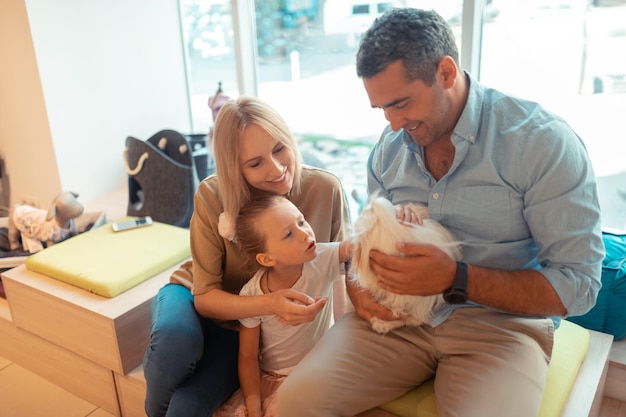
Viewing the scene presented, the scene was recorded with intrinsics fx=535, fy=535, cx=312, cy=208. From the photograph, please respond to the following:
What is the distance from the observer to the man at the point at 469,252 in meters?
1.25

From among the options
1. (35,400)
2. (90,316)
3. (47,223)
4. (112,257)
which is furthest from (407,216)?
(47,223)

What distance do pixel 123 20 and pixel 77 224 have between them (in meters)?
1.24

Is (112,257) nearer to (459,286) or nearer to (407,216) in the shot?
(407,216)

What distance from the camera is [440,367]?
4.55 ft

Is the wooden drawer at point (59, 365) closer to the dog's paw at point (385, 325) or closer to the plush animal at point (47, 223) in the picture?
the plush animal at point (47, 223)

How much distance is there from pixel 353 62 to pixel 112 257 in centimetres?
153

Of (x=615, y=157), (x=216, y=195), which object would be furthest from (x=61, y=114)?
(x=615, y=157)

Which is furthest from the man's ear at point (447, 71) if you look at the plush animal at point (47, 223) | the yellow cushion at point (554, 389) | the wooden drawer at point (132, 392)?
the plush animal at point (47, 223)

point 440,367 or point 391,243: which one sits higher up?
point 391,243

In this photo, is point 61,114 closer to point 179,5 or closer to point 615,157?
point 179,5

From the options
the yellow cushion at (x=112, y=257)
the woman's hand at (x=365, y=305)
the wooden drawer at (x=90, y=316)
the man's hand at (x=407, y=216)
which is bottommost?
the wooden drawer at (x=90, y=316)

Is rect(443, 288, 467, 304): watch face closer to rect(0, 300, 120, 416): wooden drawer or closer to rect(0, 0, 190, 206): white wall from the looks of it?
rect(0, 300, 120, 416): wooden drawer

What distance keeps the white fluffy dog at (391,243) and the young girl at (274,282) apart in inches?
4.7

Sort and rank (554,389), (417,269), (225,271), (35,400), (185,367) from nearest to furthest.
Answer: (417,269) → (554,389) → (185,367) → (225,271) → (35,400)
